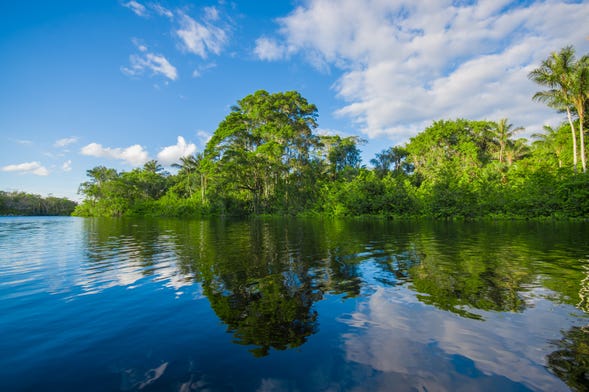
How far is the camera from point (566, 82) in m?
29.1

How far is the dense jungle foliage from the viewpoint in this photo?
29.3 metres

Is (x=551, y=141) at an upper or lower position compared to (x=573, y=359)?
upper

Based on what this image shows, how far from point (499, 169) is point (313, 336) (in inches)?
1868

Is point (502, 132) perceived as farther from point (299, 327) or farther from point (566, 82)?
point (299, 327)

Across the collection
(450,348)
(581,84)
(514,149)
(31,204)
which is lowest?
Result: (450,348)

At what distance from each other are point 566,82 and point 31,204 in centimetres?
13436

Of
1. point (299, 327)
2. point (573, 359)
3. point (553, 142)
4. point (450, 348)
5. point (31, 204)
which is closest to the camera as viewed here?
point (573, 359)

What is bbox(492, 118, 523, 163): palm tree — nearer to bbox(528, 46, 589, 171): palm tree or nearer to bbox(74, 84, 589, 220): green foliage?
bbox(74, 84, 589, 220): green foliage

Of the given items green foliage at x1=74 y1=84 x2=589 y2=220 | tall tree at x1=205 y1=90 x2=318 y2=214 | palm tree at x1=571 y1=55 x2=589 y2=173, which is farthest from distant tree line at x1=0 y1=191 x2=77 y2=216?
palm tree at x1=571 y1=55 x2=589 y2=173

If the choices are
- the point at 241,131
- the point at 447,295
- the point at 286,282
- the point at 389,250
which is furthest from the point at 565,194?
the point at 241,131

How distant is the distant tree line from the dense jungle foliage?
4563cm

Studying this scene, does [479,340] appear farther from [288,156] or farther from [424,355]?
[288,156]

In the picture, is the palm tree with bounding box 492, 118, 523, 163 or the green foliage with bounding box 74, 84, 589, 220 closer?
the green foliage with bounding box 74, 84, 589, 220

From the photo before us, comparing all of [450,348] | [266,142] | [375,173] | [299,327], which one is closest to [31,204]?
[266,142]
